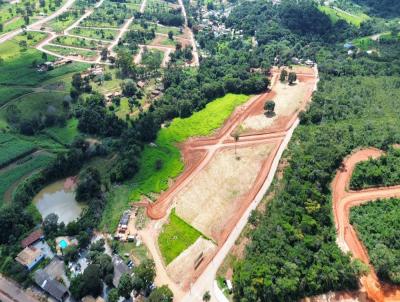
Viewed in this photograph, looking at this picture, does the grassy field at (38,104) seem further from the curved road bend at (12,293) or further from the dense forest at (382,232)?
the dense forest at (382,232)

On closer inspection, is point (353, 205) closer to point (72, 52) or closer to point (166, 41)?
point (166, 41)

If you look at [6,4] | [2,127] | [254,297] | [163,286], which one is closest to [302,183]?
[254,297]

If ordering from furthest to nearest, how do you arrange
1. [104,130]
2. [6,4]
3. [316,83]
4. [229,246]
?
[6,4] < [316,83] < [104,130] < [229,246]

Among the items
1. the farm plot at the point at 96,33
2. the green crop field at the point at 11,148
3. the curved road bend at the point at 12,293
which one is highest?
the farm plot at the point at 96,33

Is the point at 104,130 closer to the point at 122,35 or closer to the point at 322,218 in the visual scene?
the point at 322,218

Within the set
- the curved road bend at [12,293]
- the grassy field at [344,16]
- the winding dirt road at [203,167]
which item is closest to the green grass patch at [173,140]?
the winding dirt road at [203,167]

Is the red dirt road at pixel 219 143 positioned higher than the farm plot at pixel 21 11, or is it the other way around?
the farm plot at pixel 21 11

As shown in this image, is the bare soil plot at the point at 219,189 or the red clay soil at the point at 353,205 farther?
the bare soil plot at the point at 219,189
